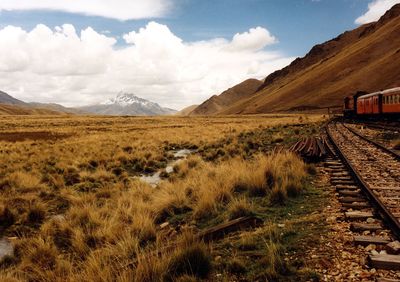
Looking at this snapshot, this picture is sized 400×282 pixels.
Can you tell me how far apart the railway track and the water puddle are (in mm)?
6415

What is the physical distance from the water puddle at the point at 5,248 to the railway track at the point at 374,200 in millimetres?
6415

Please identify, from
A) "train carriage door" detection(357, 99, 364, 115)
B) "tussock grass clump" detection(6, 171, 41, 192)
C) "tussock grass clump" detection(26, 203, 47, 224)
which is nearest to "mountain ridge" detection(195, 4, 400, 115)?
"train carriage door" detection(357, 99, 364, 115)

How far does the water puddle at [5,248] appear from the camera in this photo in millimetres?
7291

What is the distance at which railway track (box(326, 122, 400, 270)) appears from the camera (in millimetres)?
5031

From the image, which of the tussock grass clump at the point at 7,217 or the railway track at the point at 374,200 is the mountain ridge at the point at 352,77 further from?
the tussock grass clump at the point at 7,217

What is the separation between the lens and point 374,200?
7086mm

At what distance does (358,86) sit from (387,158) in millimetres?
107693

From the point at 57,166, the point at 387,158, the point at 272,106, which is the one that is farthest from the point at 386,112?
the point at 272,106

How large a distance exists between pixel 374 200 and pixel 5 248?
7545 millimetres

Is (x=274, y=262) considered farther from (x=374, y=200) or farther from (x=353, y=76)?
(x=353, y=76)

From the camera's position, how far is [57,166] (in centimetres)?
1706

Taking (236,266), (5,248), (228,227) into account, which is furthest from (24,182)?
(236,266)

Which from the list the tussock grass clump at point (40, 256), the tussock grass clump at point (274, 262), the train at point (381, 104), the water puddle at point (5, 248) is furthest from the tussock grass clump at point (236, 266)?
the train at point (381, 104)

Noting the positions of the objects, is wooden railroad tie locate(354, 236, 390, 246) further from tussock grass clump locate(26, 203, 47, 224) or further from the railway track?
tussock grass clump locate(26, 203, 47, 224)
